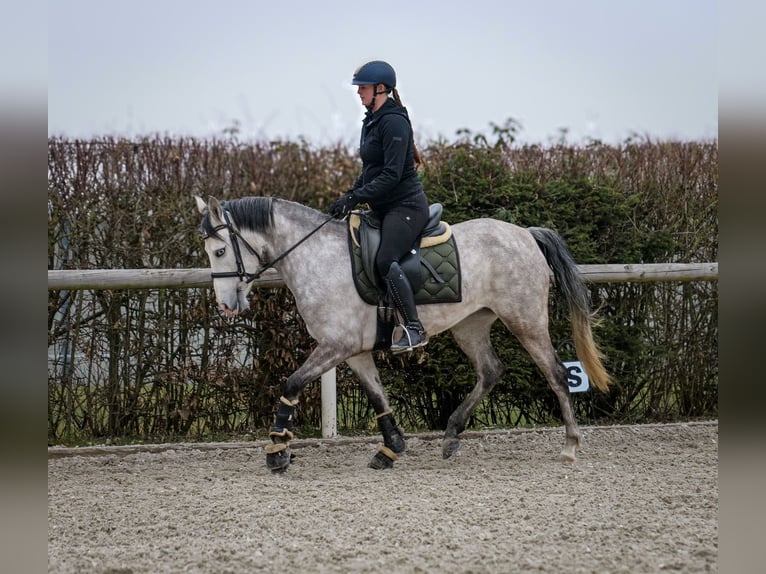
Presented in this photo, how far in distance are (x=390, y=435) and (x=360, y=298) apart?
41.1 inches

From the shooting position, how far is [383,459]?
18.3 ft

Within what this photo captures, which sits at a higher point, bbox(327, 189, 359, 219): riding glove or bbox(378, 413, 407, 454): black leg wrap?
bbox(327, 189, 359, 219): riding glove

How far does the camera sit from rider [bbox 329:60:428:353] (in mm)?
5168

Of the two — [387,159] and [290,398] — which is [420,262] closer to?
[387,159]

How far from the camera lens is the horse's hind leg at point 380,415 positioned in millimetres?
5570

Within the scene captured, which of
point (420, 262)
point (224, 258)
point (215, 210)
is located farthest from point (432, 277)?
point (215, 210)

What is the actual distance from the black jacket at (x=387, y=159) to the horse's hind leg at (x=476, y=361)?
124 centimetres

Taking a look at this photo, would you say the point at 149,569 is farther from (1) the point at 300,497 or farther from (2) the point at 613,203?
(2) the point at 613,203

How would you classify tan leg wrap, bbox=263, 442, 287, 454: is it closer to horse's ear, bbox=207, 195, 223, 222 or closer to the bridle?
the bridle

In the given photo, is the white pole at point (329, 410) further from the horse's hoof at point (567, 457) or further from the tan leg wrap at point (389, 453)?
the horse's hoof at point (567, 457)

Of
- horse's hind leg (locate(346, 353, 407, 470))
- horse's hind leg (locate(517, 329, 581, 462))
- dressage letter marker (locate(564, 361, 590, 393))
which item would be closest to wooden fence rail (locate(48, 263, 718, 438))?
horse's hind leg (locate(346, 353, 407, 470))

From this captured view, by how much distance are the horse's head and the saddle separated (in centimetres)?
79

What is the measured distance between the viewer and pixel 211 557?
11.7 feet
